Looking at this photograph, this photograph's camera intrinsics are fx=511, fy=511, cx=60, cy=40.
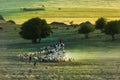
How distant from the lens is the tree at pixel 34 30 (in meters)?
84.2

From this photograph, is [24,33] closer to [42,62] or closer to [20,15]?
[42,62]

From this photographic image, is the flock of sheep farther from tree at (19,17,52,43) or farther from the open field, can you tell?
tree at (19,17,52,43)

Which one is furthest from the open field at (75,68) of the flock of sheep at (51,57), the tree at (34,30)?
the tree at (34,30)

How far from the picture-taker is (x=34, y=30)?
84938 millimetres

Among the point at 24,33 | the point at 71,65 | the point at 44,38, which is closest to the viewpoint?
the point at 71,65

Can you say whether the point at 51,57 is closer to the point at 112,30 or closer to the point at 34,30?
the point at 34,30

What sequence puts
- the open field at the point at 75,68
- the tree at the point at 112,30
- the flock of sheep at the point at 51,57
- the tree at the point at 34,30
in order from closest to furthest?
the open field at the point at 75,68
the flock of sheep at the point at 51,57
the tree at the point at 34,30
the tree at the point at 112,30

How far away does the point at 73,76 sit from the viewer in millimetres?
36781

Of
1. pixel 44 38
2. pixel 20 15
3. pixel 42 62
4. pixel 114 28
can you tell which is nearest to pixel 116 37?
pixel 114 28

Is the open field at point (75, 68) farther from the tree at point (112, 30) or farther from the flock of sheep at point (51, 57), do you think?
the tree at point (112, 30)

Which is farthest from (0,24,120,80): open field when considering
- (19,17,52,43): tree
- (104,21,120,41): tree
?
(19,17,52,43): tree

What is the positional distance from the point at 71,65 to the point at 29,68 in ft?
16.9

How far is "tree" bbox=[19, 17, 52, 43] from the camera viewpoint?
3317 inches

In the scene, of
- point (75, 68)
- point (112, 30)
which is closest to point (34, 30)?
point (112, 30)
